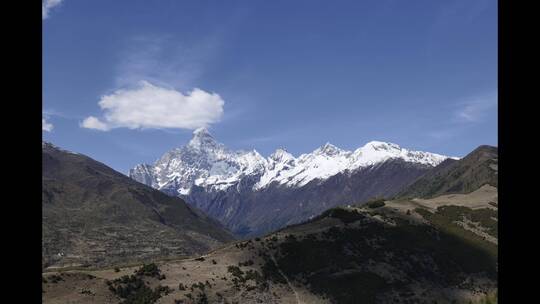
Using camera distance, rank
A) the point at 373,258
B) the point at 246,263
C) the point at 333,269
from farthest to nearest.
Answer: the point at 373,258
the point at 333,269
the point at 246,263

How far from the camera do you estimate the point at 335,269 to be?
8450cm

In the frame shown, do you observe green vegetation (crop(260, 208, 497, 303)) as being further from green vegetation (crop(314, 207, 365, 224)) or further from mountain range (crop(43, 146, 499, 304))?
green vegetation (crop(314, 207, 365, 224))

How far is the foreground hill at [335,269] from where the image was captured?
68600 mm

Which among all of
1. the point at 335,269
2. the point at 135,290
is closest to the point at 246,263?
the point at 335,269

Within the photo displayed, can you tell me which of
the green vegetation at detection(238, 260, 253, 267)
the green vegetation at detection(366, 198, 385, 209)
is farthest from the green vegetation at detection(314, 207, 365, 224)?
the green vegetation at detection(238, 260, 253, 267)

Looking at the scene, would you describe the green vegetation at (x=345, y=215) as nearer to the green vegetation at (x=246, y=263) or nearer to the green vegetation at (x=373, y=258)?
the green vegetation at (x=373, y=258)

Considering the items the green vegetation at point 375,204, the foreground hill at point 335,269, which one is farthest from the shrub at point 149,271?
the green vegetation at point 375,204

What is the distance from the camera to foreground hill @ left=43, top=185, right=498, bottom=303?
68.6 metres

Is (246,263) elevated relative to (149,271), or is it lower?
lower

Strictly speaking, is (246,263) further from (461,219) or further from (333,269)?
(461,219)

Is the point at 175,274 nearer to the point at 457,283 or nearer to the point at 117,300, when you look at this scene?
the point at 117,300

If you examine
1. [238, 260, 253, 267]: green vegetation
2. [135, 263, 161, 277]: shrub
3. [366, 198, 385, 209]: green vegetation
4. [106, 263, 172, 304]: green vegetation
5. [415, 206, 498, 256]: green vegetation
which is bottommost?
[106, 263, 172, 304]: green vegetation

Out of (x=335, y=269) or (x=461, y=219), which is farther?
(x=461, y=219)
